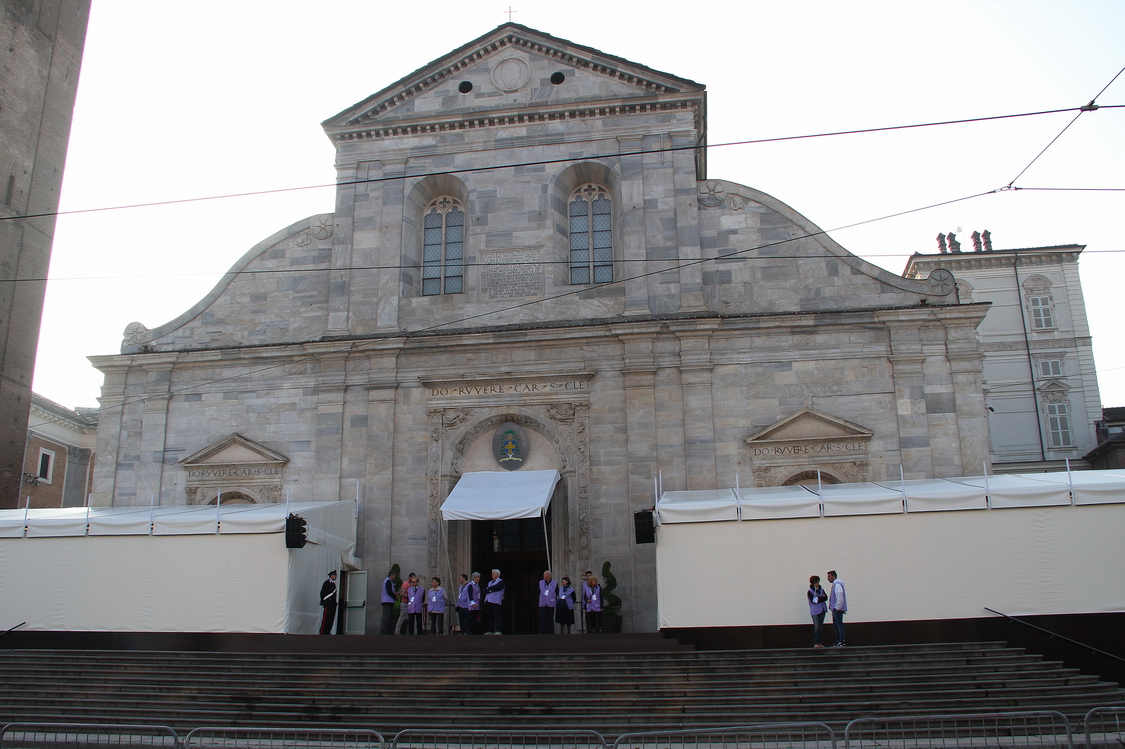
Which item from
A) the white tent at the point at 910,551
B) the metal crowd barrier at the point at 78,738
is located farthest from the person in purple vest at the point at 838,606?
the metal crowd barrier at the point at 78,738

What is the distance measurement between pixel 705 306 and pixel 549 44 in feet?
27.5

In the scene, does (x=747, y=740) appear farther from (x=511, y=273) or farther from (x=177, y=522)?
(x=511, y=273)

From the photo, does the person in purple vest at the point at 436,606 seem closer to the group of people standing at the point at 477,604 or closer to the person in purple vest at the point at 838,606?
the group of people standing at the point at 477,604

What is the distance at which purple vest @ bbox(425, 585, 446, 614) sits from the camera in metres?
18.6

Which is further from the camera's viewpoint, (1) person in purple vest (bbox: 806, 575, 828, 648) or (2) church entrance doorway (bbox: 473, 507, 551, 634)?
(2) church entrance doorway (bbox: 473, 507, 551, 634)

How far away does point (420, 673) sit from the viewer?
1468 centimetres

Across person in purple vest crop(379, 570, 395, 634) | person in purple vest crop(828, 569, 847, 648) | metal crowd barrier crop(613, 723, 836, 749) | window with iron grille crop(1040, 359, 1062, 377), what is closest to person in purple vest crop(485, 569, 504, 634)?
person in purple vest crop(379, 570, 395, 634)

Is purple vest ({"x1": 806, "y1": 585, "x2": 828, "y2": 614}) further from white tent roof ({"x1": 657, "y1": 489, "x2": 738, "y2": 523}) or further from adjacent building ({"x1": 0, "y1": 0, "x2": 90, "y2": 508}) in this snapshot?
adjacent building ({"x1": 0, "y1": 0, "x2": 90, "y2": 508})

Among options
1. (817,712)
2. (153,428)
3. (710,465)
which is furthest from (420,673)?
(153,428)

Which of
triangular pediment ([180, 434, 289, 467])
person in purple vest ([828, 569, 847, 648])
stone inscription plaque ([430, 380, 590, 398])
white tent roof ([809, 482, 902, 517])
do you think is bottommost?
person in purple vest ([828, 569, 847, 648])

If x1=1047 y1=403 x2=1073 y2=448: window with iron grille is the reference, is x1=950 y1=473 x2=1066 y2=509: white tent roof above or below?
below

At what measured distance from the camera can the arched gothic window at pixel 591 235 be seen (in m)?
23.2

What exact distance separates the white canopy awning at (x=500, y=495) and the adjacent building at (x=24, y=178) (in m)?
17.1

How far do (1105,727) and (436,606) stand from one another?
39.4ft
